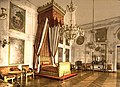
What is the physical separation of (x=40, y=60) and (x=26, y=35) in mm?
2245

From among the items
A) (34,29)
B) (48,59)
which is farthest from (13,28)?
(48,59)

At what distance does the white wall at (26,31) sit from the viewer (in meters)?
7.94

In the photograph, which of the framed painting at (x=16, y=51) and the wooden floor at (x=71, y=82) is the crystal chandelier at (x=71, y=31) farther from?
the framed painting at (x=16, y=51)

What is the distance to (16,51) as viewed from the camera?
878 cm

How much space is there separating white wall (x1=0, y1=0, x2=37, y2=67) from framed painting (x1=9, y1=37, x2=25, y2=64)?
263 millimetres

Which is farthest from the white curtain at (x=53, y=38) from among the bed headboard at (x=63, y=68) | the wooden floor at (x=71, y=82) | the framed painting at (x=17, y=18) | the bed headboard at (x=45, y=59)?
the wooden floor at (x=71, y=82)

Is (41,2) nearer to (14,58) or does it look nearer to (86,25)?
(14,58)

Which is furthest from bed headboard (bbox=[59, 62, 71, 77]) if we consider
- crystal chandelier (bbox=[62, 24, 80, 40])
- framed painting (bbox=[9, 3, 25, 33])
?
framed painting (bbox=[9, 3, 25, 33])

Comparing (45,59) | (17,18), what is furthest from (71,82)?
(17,18)

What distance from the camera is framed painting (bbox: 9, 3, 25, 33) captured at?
8570 millimetres

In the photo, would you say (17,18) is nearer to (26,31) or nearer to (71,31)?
(26,31)

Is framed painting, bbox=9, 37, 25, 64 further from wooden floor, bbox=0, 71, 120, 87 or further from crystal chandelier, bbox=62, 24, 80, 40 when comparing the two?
crystal chandelier, bbox=62, 24, 80, 40

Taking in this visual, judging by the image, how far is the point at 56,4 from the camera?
9.66m

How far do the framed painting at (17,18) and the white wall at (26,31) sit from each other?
0.84 feet
